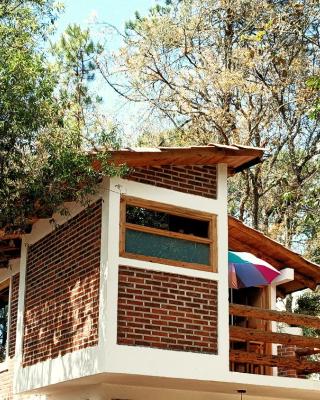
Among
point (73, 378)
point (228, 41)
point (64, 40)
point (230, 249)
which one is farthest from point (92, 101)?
point (73, 378)

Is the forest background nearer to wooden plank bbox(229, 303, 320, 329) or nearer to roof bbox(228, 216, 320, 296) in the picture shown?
roof bbox(228, 216, 320, 296)

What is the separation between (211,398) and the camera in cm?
1310

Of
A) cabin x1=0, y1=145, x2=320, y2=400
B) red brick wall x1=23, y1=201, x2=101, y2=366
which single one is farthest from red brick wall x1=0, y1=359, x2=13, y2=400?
red brick wall x1=23, y1=201, x2=101, y2=366

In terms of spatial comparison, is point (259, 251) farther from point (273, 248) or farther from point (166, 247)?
point (166, 247)

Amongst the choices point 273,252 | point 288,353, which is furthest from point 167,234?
point 288,353

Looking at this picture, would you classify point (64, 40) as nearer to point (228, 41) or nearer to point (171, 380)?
point (228, 41)

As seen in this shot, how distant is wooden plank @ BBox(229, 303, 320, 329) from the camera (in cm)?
1206

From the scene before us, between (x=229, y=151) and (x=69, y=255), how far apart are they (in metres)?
3.10

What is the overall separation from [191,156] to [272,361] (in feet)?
12.1

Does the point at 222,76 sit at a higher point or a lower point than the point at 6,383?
higher

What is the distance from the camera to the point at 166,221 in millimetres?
11688

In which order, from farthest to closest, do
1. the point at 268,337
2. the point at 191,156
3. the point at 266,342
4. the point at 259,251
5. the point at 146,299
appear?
the point at 259,251 → the point at 266,342 → the point at 268,337 → the point at 191,156 → the point at 146,299

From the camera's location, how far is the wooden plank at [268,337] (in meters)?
12.1

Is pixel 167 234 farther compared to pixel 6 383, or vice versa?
pixel 6 383
